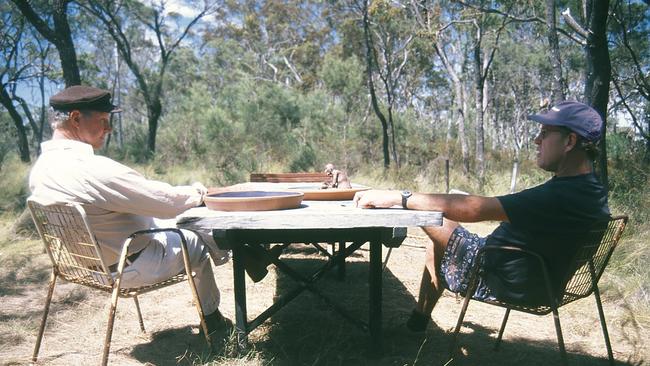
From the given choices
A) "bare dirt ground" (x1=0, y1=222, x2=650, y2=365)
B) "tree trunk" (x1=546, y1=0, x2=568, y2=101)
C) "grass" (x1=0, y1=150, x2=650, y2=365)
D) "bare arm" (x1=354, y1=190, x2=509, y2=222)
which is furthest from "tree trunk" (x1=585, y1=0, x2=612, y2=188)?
"bare arm" (x1=354, y1=190, x2=509, y2=222)

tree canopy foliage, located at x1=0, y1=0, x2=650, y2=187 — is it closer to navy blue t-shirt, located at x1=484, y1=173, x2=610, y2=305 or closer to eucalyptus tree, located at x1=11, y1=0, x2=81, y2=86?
eucalyptus tree, located at x1=11, y1=0, x2=81, y2=86

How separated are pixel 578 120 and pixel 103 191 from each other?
1.95 metres

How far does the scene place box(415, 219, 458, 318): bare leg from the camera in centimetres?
242

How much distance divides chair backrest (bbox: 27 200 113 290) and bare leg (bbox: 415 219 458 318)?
A: 4.84 ft

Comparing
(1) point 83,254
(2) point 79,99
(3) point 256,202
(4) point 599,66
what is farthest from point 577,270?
(4) point 599,66

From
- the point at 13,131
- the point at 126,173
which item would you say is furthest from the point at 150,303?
the point at 13,131

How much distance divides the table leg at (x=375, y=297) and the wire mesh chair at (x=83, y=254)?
2.55ft

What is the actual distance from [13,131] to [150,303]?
2396 cm

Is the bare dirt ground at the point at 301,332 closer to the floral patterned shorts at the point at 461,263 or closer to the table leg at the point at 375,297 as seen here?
the table leg at the point at 375,297

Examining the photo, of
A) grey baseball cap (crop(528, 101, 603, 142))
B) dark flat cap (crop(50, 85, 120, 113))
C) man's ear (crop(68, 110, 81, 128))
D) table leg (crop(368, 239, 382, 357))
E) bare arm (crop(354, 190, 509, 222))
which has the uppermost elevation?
dark flat cap (crop(50, 85, 120, 113))

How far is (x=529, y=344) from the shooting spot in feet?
9.19

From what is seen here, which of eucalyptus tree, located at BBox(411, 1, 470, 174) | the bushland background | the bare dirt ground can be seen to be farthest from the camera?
eucalyptus tree, located at BBox(411, 1, 470, 174)

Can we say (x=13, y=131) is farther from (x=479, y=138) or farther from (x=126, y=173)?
(x=126, y=173)

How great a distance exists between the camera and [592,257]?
2127 mm
